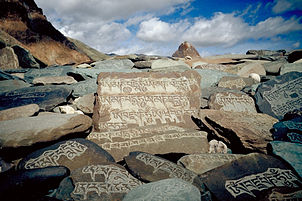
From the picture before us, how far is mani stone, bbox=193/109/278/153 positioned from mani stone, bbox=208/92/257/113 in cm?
51

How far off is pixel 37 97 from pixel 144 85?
2.76m

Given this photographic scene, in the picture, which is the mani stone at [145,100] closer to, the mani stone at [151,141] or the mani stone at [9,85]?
the mani stone at [151,141]

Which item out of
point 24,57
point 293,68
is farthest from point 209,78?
point 24,57

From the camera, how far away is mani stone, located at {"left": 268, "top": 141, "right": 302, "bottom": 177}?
1.96 m

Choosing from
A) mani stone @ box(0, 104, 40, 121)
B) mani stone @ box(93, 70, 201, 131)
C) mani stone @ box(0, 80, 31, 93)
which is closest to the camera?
mani stone @ box(0, 104, 40, 121)

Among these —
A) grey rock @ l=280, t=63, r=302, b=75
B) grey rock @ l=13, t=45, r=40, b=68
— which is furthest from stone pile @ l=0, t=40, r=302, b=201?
grey rock @ l=13, t=45, r=40, b=68

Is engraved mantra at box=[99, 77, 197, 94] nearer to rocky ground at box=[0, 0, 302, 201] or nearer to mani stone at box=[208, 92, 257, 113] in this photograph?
rocky ground at box=[0, 0, 302, 201]

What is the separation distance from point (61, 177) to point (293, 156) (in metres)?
2.84

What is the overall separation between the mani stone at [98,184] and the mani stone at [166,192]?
0.55ft

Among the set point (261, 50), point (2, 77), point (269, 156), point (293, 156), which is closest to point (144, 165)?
point (269, 156)

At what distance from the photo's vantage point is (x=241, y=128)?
275 centimetres

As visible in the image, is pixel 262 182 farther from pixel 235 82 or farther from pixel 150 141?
pixel 235 82

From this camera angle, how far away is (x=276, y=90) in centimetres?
378

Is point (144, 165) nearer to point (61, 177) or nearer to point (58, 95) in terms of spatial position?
point (61, 177)
